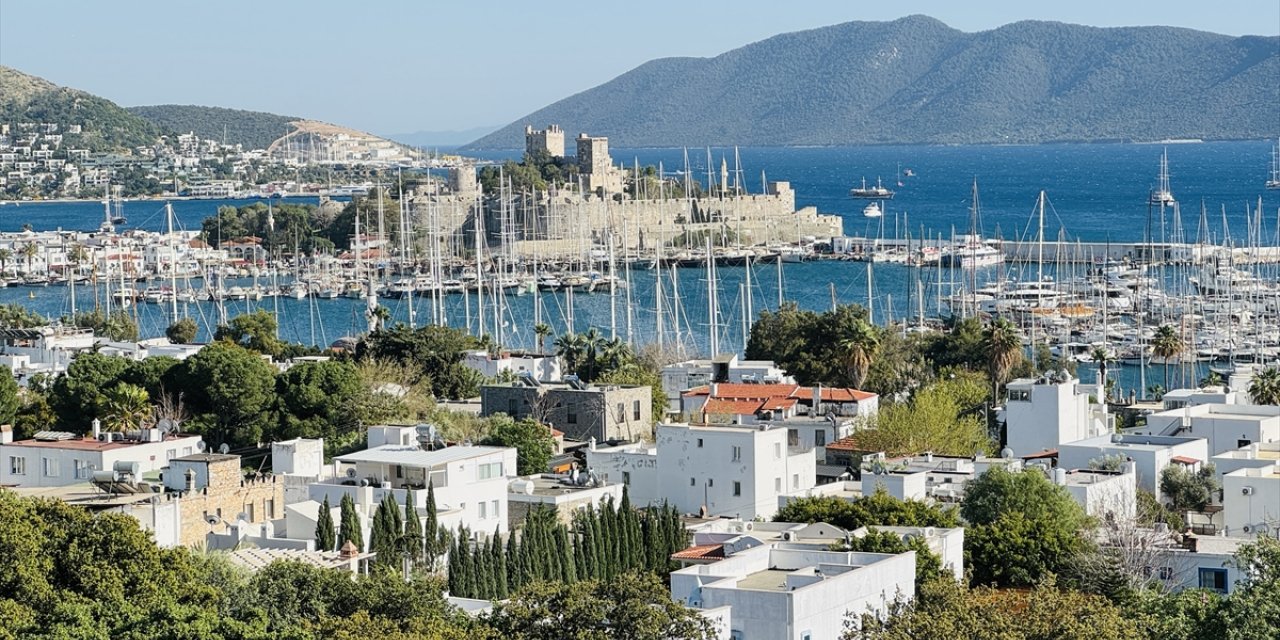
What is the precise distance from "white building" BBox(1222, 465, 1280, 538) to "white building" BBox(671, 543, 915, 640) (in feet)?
27.5

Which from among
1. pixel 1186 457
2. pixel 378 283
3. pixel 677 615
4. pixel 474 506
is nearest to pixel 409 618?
pixel 677 615

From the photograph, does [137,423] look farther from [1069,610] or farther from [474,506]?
[1069,610]

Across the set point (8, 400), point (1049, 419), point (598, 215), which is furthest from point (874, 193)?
point (1049, 419)

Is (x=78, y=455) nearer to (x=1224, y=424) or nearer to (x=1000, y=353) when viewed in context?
(x=1224, y=424)

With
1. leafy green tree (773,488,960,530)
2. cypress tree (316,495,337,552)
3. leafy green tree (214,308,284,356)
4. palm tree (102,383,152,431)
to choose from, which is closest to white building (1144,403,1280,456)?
leafy green tree (773,488,960,530)

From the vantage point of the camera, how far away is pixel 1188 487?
30484mm

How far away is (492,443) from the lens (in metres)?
35.6

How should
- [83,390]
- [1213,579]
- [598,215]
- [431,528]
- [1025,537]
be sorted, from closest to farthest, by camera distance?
[1213,579]
[1025,537]
[431,528]
[83,390]
[598,215]

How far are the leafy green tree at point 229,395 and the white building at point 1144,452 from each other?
14.1m

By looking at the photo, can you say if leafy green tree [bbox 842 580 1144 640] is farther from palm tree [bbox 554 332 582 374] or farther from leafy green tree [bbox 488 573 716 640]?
palm tree [bbox 554 332 582 374]

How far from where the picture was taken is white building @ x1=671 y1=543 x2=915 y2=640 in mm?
19875

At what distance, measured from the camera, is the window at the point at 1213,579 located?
25.5 m

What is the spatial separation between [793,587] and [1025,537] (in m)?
6.26

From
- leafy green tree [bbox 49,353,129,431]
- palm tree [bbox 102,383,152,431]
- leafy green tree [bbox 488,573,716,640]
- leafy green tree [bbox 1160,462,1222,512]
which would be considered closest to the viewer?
leafy green tree [bbox 488,573,716,640]
